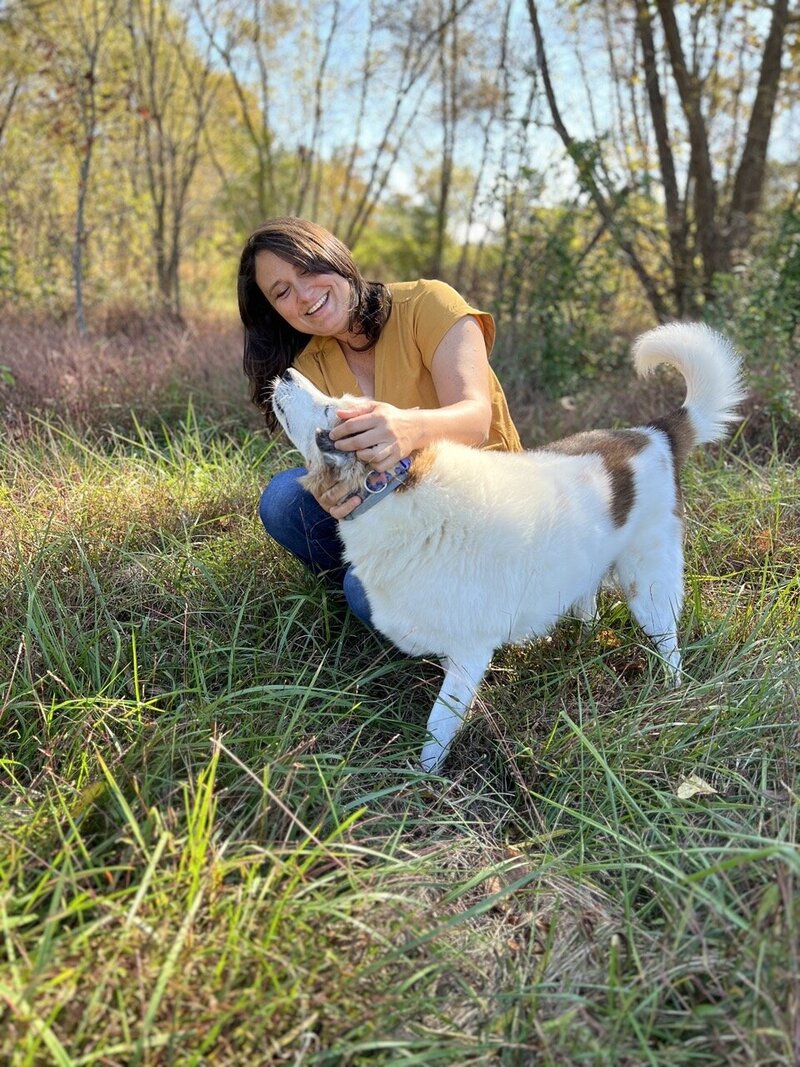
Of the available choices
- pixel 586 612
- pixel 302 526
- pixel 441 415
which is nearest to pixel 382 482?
pixel 441 415

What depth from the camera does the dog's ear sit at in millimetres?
1936

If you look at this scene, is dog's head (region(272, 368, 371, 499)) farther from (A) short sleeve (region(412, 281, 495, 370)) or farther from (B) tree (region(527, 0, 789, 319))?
(B) tree (region(527, 0, 789, 319))

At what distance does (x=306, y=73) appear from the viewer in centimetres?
817

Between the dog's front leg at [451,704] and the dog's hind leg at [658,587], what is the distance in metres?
0.62

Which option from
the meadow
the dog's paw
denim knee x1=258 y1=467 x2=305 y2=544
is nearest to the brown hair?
denim knee x1=258 y1=467 x2=305 y2=544

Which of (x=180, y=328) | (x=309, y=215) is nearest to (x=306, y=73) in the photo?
(x=309, y=215)

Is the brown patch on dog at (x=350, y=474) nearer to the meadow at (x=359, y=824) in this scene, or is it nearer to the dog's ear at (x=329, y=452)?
the dog's ear at (x=329, y=452)

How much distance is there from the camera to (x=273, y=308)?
2697 mm

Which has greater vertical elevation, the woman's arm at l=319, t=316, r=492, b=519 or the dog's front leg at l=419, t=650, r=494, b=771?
the woman's arm at l=319, t=316, r=492, b=519

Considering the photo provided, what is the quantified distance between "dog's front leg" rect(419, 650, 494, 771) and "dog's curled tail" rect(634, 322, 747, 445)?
1.20m

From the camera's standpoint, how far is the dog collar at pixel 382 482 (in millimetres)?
1963

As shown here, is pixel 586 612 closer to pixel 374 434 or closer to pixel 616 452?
pixel 616 452

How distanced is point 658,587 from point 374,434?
43.8 inches

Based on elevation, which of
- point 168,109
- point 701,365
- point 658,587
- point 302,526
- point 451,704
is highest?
point 168,109
